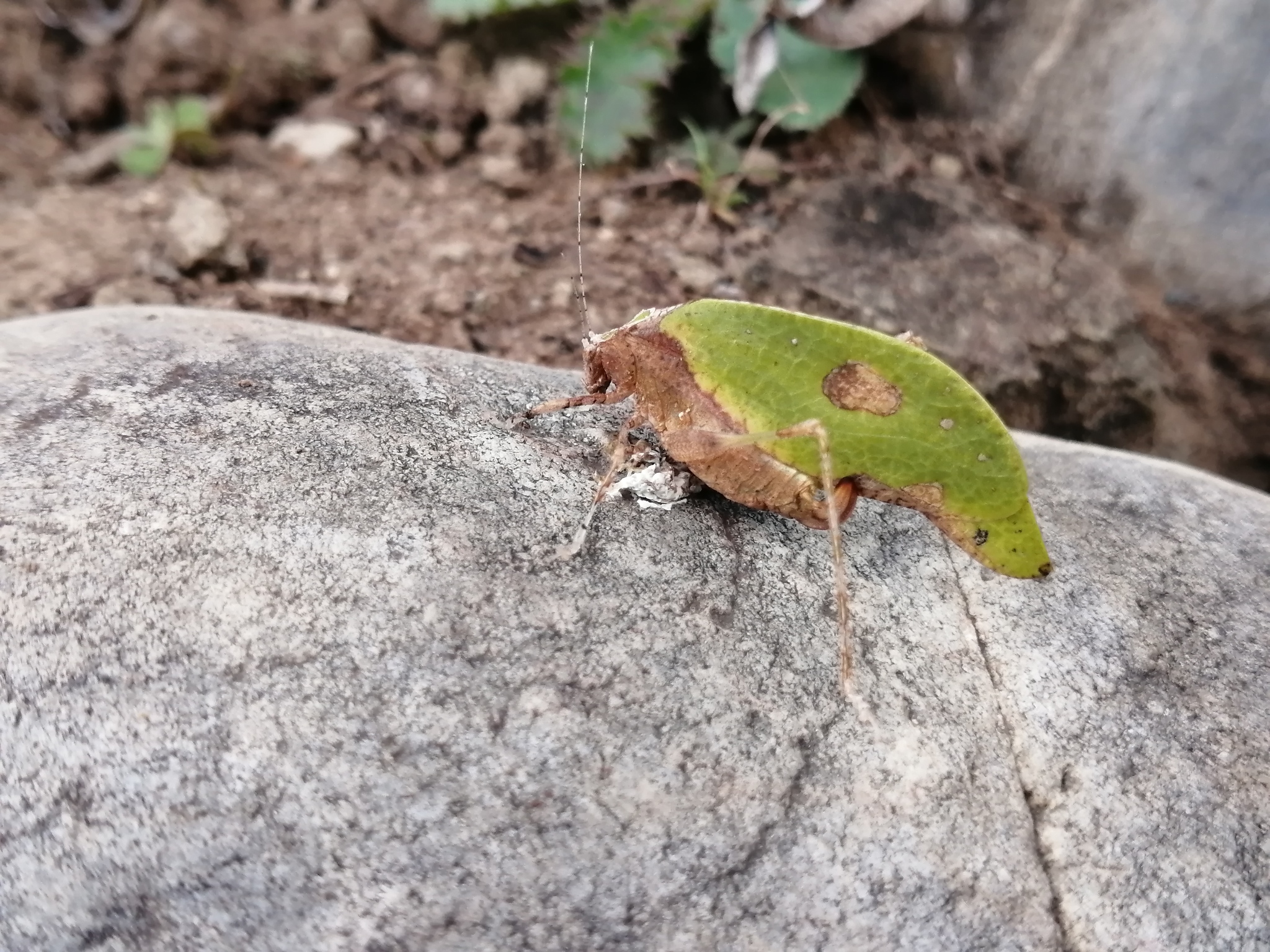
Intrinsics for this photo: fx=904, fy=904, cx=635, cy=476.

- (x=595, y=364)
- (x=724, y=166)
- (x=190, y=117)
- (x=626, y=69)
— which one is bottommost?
(x=190, y=117)

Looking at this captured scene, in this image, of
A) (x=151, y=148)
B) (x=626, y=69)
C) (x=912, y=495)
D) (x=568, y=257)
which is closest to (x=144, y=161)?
(x=151, y=148)

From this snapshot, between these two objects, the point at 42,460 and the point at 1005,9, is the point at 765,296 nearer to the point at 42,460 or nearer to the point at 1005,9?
the point at 1005,9

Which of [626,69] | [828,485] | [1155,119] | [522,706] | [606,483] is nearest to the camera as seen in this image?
[522,706]

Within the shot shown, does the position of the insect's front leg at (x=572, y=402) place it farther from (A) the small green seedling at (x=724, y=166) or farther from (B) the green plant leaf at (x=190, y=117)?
(B) the green plant leaf at (x=190, y=117)

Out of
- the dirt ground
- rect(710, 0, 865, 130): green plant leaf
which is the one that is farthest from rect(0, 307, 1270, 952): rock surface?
rect(710, 0, 865, 130): green plant leaf

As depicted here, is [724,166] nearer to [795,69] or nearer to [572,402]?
[795,69]

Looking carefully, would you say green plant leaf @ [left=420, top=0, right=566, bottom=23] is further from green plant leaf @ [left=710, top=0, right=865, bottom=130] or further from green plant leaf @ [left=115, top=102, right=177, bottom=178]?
green plant leaf @ [left=115, top=102, right=177, bottom=178]
